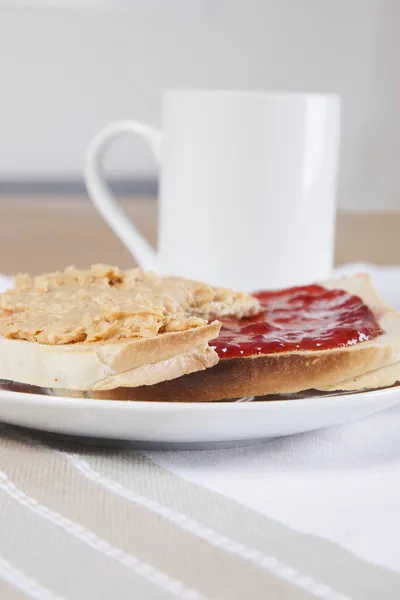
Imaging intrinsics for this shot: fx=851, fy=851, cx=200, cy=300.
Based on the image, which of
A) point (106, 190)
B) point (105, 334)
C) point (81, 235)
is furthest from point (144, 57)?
point (105, 334)

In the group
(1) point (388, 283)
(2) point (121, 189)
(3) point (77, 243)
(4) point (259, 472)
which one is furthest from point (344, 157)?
(4) point (259, 472)

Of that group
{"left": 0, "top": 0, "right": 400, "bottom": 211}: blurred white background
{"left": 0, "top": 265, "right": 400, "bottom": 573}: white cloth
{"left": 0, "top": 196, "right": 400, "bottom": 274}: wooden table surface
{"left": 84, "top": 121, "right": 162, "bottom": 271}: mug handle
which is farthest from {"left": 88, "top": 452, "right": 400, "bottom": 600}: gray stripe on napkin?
{"left": 0, "top": 0, "right": 400, "bottom": 211}: blurred white background

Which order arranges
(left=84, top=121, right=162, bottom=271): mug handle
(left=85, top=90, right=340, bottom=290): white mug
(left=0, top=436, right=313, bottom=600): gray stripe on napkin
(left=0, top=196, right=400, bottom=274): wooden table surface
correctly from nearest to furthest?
(left=0, top=436, right=313, bottom=600): gray stripe on napkin < (left=85, top=90, right=340, bottom=290): white mug < (left=84, top=121, right=162, bottom=271): mug handle < (left=0, top=196, right=400, bottom=274): wooden table surface

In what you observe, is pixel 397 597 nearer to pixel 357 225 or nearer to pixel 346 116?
pixel 357 225

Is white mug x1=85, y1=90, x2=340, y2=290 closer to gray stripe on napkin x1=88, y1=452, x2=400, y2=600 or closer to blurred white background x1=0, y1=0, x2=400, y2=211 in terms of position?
gray stripe on napkin x1=88, y1=452, x2=400, y2=600

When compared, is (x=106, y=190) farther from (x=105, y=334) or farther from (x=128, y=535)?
(x=128, y=535)
